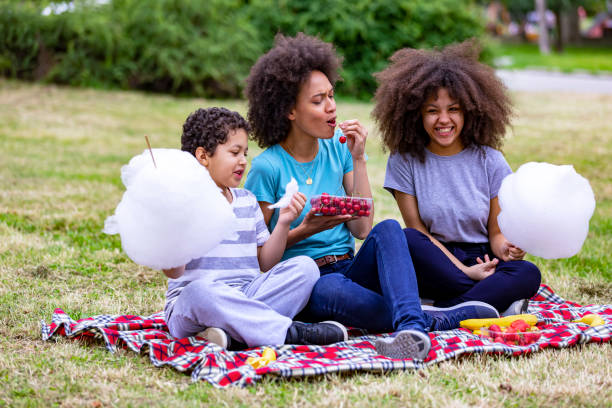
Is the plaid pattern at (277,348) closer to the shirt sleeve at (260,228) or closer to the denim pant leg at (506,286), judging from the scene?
the denim pant leg at (506,286)

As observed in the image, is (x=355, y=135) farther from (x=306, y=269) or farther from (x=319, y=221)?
(x=306, y=269)

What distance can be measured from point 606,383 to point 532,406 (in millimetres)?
396

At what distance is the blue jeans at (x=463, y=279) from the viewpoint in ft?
11.8

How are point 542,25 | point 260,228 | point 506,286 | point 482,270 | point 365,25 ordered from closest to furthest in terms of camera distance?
point 260,228 < point 506,286 < point 482,270 < point 365,25 < point 542,25

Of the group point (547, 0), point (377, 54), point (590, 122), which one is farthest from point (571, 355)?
point (547, 0)

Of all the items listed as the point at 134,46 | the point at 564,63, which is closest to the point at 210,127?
the point at 134,46

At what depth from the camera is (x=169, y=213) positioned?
2.74m

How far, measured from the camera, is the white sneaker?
308 cm

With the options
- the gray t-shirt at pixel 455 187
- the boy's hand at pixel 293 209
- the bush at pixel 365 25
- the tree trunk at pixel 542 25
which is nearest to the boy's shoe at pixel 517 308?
the gray t-shirt at pixel 455 187

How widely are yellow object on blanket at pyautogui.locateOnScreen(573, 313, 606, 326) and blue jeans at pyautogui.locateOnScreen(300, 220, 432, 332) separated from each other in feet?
2.62

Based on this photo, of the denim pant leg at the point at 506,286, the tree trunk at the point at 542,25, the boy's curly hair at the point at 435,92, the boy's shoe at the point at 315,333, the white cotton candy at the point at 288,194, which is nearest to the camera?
the boy's shoe at the point at 315,333

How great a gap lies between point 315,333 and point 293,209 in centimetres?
57

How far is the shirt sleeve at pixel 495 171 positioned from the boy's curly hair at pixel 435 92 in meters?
0.09

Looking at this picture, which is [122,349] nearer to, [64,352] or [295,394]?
[64,352]
